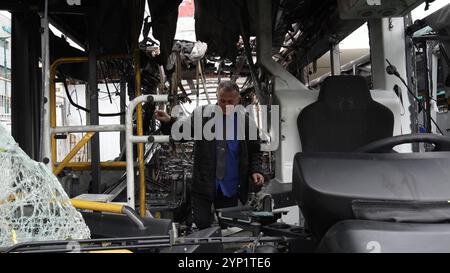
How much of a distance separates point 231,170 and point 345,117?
1.10 m

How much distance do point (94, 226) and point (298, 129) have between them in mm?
1652

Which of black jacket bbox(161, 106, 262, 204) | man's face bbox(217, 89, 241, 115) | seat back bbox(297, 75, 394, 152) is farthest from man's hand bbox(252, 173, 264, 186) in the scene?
seat back bbox(297, 75, 394, 152)

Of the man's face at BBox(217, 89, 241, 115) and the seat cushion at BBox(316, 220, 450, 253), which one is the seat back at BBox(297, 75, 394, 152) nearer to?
the man's face at BBox(217, 89, 241, 115)

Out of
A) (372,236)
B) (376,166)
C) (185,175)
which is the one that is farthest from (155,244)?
(185,175)

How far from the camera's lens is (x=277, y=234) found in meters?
1.62

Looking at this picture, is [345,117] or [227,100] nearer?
[345,117]

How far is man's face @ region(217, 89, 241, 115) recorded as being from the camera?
10.7ft

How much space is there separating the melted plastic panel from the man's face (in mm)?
2110

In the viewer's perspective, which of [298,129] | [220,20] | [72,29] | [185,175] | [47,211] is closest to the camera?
[47,211]

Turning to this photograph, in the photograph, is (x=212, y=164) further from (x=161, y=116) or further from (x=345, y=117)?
(x=345, y=117)

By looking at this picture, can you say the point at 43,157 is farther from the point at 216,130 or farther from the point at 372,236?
the point at 372,236

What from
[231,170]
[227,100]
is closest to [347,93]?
[227,100]

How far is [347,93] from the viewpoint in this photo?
8.66ft

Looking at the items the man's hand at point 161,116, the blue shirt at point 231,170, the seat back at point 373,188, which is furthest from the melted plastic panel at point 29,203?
the blue shirt at point 231,170
